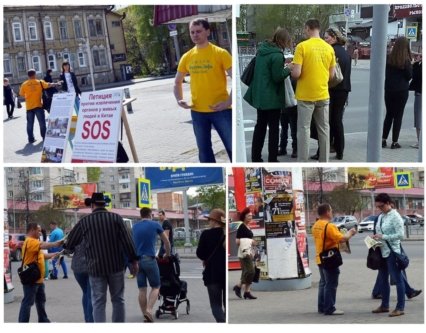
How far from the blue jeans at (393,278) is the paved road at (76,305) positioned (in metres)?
1.57

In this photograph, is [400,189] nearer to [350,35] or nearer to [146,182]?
[350,35]

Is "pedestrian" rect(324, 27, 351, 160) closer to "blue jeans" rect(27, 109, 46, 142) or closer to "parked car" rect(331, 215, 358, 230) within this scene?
"parked car" rect(331, 215, 358, 230)

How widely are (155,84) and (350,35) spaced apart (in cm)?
200

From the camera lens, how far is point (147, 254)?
6.97 metres

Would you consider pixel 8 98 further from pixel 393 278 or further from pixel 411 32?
pixel 393 278

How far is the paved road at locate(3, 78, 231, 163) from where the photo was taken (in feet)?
25.0

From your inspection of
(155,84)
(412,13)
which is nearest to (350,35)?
(412,13)

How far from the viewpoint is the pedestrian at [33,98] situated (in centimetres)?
801

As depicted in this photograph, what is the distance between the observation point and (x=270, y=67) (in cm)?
717

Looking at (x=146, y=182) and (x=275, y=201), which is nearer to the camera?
(x=146, y=182)

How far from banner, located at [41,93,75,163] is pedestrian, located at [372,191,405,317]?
312cm

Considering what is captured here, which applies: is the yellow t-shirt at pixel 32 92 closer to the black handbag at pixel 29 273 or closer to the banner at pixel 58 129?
the banner at pixel 58 129

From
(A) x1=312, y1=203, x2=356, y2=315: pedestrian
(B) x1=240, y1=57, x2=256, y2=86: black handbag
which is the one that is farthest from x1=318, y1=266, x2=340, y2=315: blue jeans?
(B) x1=240, y1=57, x2=256, y2=86: black handbag

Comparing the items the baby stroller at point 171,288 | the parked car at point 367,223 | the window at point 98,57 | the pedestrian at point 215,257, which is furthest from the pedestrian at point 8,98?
the parked car at point 367,223
